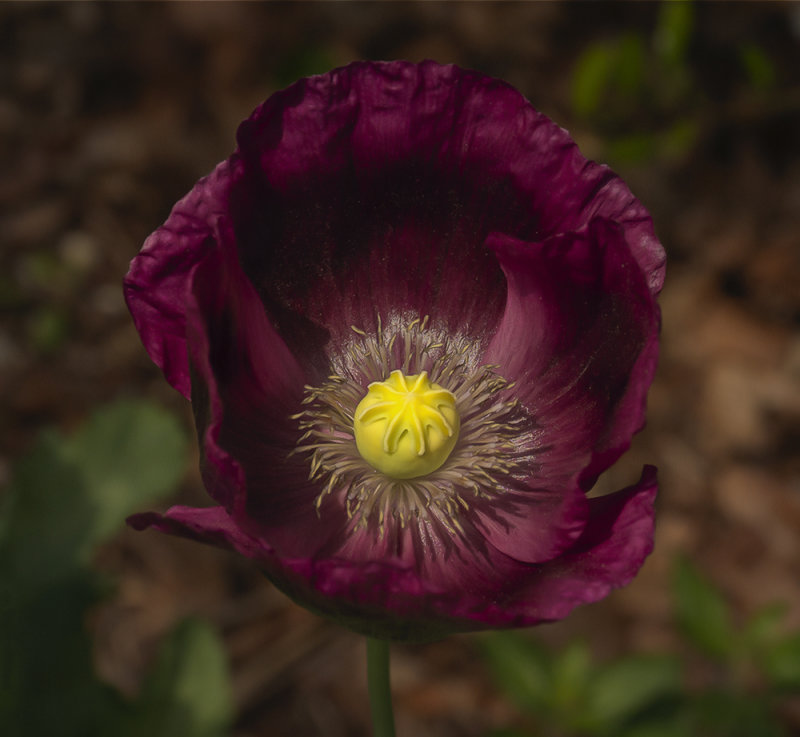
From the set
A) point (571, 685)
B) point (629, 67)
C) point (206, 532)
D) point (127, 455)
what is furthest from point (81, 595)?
point (629, 67)

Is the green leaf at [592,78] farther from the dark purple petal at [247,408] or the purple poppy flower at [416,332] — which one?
the dark purple petal at [247,408]

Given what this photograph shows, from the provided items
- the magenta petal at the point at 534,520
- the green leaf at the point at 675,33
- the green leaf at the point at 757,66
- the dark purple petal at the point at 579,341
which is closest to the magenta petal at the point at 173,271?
the dark purple petal at the point at 579,341

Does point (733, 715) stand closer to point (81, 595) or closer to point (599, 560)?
point (599, 560)

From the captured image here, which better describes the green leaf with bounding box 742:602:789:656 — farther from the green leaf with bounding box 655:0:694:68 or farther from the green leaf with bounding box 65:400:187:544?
the green leaf with bounding box 655:0:694:68

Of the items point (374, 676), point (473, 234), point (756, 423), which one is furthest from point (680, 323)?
point (374, 676)

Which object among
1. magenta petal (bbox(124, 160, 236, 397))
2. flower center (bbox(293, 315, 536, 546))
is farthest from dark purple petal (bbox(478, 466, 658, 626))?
magenta petal (bbox(124, 160, 236, 397))
